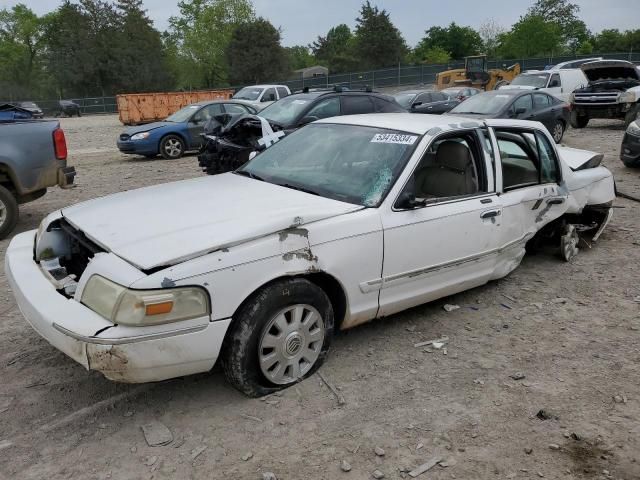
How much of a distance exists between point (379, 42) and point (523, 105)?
5554 centimetres

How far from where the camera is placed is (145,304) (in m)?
2.71

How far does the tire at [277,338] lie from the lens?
3037 millimetres

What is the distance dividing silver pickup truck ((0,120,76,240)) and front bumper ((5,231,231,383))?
162 inches

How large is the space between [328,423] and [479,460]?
31.2 inches

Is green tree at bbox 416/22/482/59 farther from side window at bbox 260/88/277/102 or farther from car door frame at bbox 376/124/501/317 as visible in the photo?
car door frame at bbox 376/124/501/317

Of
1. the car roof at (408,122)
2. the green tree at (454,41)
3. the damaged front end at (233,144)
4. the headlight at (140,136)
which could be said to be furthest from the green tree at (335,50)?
the car roof at (408,122)

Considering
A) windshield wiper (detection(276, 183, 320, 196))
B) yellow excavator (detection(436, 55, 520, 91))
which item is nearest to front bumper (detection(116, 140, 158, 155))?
windshield wiper (detection(276, 183, 320, 196))

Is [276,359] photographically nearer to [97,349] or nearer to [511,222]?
[97,349]

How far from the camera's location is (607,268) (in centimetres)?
543

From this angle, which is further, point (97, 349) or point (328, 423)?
point (328, 423)

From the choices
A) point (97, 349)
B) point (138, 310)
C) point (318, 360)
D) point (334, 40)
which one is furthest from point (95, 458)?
point (334, 40)

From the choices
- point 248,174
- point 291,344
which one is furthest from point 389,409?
point 248,174

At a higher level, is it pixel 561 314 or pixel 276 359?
pixel 276 359

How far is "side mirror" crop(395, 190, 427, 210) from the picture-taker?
12.0 feet
